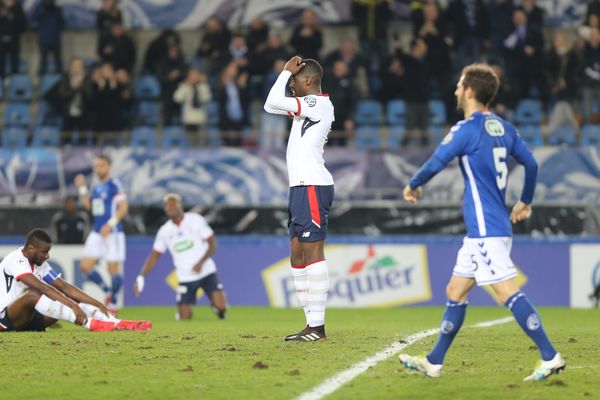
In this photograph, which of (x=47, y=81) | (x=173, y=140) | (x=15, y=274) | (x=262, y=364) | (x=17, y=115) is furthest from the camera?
(x=47, y=81)

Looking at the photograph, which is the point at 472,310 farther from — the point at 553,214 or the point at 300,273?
the point at 300,273

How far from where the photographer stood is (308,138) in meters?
9.99

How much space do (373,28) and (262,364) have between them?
54.3ft

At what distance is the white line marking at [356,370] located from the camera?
22.3ft

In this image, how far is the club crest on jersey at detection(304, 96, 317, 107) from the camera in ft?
32.5

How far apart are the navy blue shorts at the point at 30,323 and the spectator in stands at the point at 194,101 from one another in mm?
9715

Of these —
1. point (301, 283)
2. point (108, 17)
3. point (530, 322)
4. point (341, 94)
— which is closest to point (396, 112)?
point (341, 94)

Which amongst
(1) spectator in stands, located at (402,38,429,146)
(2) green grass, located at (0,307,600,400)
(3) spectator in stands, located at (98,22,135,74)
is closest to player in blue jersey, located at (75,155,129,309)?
(2) green grass, located at (0,307,600,400)

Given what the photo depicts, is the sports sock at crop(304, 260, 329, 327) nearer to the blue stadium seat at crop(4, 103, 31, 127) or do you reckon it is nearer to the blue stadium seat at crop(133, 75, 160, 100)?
the blue stadium seat at crop(133, 75, 160, 100)

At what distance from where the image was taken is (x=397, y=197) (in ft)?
62.8

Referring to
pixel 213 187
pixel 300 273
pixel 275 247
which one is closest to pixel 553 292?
pixel 275 247

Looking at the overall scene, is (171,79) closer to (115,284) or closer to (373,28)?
(373,28)

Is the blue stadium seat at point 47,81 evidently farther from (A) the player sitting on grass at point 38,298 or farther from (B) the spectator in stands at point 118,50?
(A) the player sitting on grass at point 38,298

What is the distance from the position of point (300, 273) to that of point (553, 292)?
28.7 feet
